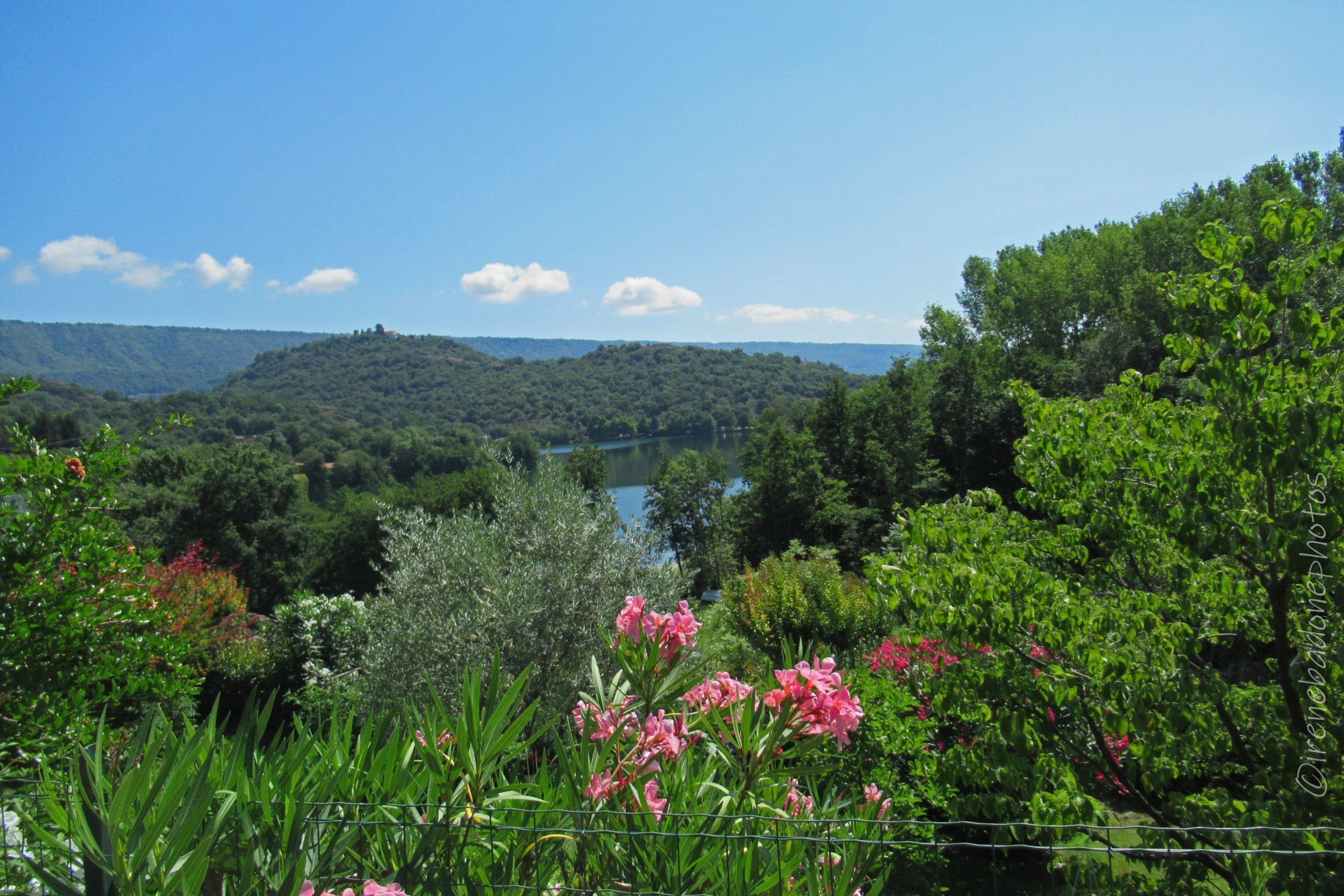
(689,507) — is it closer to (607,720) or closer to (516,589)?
(516,589)

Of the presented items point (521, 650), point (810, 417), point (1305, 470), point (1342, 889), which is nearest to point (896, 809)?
point (1342, 889)

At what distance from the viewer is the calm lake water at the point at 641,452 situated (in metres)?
70.1

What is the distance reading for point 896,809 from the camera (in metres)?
3.84

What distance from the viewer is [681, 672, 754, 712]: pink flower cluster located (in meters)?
1.99

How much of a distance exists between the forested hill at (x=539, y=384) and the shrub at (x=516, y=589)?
79.7 metres

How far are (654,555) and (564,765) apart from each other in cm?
621

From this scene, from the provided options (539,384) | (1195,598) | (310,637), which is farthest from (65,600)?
(539,384)

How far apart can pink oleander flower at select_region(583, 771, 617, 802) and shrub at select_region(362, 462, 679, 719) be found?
4.22m

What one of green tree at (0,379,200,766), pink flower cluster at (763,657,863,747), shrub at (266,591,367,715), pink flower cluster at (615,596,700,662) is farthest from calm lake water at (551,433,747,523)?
pink flower cluster at (763,657,863,747)

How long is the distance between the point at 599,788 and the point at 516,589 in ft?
15.8

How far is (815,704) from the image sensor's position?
1.79 metres

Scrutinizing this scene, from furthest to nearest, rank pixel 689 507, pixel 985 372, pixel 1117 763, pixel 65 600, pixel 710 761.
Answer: pixel 689 507
pixel 985 372
pixel 65 600
pixel 1117 763
pixel 710 761

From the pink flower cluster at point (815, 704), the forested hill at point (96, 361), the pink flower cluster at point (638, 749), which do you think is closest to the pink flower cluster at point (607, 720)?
the pink flower cluster at point (638, 749)

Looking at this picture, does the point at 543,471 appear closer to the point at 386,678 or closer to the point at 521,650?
Result: the point at 521,650
